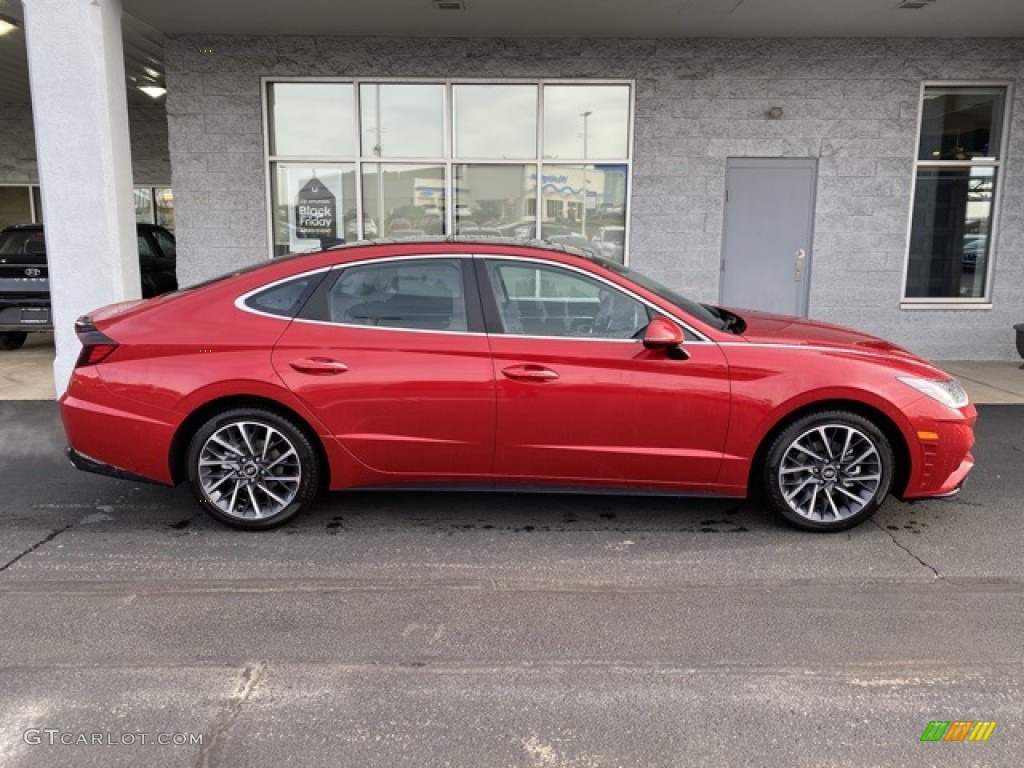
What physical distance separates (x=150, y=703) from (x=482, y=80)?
26.9 ft

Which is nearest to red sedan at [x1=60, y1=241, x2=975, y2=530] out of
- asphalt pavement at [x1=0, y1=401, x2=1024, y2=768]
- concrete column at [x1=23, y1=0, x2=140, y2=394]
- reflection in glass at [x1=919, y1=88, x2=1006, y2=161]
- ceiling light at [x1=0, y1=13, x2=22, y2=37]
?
asphalt pavement at [x1=0, y1=401, x2=1024, y2=768]

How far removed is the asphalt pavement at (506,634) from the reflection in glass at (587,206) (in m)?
5.33

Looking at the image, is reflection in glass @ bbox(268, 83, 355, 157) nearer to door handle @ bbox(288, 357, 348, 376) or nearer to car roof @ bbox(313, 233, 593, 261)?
car roof @ bbox(313, 233, 593, 261)

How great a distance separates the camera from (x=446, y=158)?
31.6ft

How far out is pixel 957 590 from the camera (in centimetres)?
380

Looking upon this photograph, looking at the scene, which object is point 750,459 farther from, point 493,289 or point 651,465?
point 493,289

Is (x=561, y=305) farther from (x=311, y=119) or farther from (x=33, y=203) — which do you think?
(x=33, y=203)

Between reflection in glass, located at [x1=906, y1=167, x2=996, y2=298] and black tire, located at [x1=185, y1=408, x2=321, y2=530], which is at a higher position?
reflection in glass, located at [x1=906, y1=167, x2=996, y2=298]

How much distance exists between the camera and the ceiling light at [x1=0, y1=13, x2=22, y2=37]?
9278 mm

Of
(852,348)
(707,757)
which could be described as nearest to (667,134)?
(852,348)

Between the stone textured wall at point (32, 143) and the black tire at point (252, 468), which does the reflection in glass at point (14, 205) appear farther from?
the black tire at point (252, 468)

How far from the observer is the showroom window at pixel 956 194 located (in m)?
9.59

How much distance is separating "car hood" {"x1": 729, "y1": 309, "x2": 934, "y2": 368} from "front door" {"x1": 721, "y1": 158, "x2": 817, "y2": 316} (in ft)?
15.9

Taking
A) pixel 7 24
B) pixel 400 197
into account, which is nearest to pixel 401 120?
pixel 400 197
